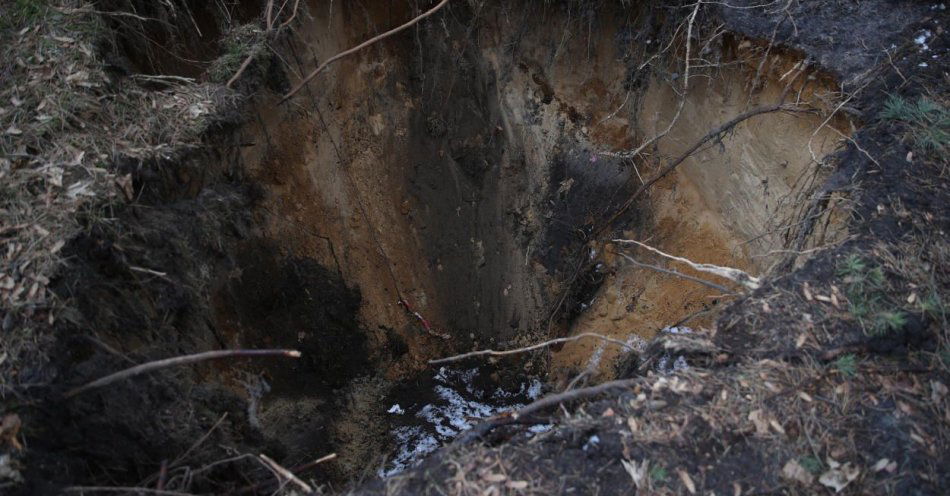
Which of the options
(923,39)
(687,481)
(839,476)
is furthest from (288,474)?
(923,39)

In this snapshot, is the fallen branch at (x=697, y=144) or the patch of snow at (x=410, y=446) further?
the patch of snow at (x=410, y=446)

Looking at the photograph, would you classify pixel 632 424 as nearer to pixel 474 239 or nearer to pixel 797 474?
pixel 797 474

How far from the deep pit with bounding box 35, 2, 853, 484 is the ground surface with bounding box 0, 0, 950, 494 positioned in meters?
0.02

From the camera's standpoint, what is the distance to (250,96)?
12.2ft

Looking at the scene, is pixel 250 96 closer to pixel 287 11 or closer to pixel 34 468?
pixel 287 11

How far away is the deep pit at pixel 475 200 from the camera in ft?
13.5

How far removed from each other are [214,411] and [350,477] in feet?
4.30

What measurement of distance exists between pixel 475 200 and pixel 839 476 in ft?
11.8

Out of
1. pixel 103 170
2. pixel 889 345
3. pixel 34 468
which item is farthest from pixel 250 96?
pixel 889 345

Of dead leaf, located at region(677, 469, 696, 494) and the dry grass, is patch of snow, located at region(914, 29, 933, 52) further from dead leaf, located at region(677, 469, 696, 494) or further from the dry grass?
the dry grass

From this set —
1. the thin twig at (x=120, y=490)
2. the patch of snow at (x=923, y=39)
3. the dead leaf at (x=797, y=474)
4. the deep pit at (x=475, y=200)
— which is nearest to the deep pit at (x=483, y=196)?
the deep pit at (x=475, y=200)

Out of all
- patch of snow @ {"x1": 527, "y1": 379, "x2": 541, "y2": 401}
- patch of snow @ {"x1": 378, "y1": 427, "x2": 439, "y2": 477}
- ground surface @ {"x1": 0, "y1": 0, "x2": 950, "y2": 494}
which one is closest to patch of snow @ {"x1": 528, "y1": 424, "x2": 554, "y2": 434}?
ground surface @ {"x1": 0, "y1": 0, "x2": 950, "y2": 494}

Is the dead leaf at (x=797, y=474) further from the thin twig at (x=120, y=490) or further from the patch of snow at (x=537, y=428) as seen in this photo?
the thin twig at (x=120, y=490)

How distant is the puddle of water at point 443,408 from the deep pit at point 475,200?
0.02m
